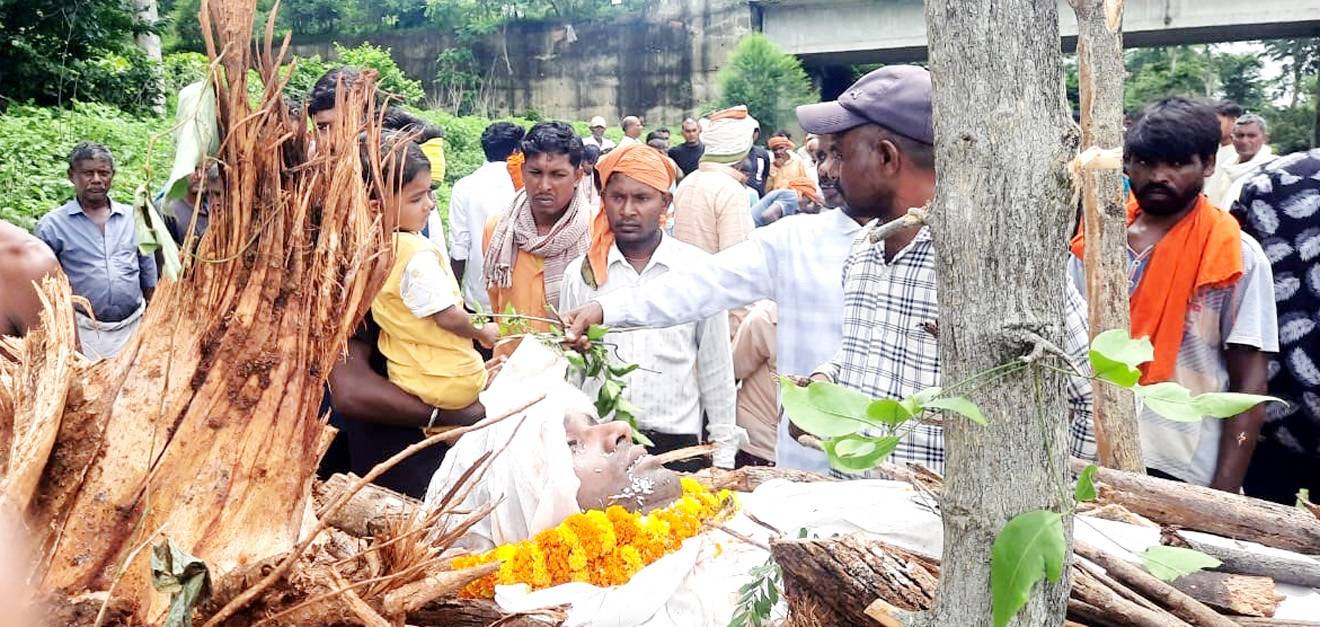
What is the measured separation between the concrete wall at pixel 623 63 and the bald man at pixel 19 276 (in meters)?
21.6

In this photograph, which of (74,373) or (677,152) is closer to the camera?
(74,373)

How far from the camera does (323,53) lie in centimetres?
2631

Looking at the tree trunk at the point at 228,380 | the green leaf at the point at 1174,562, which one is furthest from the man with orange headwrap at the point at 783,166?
the green leaf at the point at 1174,562

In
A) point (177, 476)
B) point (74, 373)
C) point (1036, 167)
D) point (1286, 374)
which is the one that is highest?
point (1036, 167)

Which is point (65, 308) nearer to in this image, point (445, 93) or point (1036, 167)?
point (1036, 167)

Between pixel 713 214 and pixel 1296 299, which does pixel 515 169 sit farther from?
pixel 1296 299

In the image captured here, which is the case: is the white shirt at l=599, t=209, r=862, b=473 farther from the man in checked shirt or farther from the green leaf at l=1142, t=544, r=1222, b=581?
the green leaf at l=1142, t=544, r=1222, b=581

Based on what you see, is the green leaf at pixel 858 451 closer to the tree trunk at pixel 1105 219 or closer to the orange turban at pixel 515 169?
the tree trunk at pixel 1105 219

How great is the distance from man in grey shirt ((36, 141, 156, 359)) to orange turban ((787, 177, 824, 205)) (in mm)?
6074

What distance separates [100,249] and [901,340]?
16.5 ft

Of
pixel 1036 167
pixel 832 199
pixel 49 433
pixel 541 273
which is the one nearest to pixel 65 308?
pixel 49 433

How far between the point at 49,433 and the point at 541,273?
330 cm

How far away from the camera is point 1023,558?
1.04m

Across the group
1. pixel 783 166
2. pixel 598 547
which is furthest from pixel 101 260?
pixel 783 166
